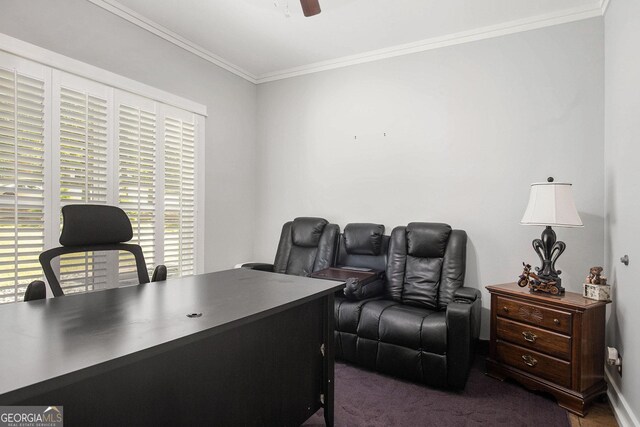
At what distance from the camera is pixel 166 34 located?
10.7ft

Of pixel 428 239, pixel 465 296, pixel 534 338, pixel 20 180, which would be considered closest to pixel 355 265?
pixel 428 239

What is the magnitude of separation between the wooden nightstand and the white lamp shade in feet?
1.69

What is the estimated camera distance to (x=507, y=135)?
3.09m

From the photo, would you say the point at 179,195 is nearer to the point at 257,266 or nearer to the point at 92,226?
the point at 257,266

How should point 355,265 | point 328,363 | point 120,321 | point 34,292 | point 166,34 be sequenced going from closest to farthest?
point 120,321
point 34,292
point 328,363
point 166,34
point 355,265

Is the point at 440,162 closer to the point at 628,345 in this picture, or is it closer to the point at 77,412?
the point at 628,345

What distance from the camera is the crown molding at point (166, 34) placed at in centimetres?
282

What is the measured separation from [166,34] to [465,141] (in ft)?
9.69

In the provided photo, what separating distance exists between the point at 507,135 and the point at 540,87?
0.45m

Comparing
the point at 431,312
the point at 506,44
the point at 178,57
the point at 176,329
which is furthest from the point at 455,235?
the point at 178,57

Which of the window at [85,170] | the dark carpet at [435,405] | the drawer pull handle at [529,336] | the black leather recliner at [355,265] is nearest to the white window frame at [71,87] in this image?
the window at [85,170]

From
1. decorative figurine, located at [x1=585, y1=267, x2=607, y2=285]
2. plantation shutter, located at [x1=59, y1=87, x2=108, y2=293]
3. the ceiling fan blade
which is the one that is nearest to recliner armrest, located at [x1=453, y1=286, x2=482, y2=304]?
decorative figurine, located at [x1=585, y1=267, x2=607, y2=285]

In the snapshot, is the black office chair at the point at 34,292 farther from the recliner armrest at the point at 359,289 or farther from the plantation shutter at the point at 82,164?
the recliner armrest at the point at 359,289

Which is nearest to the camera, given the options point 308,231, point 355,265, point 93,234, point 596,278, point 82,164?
point 93,234
